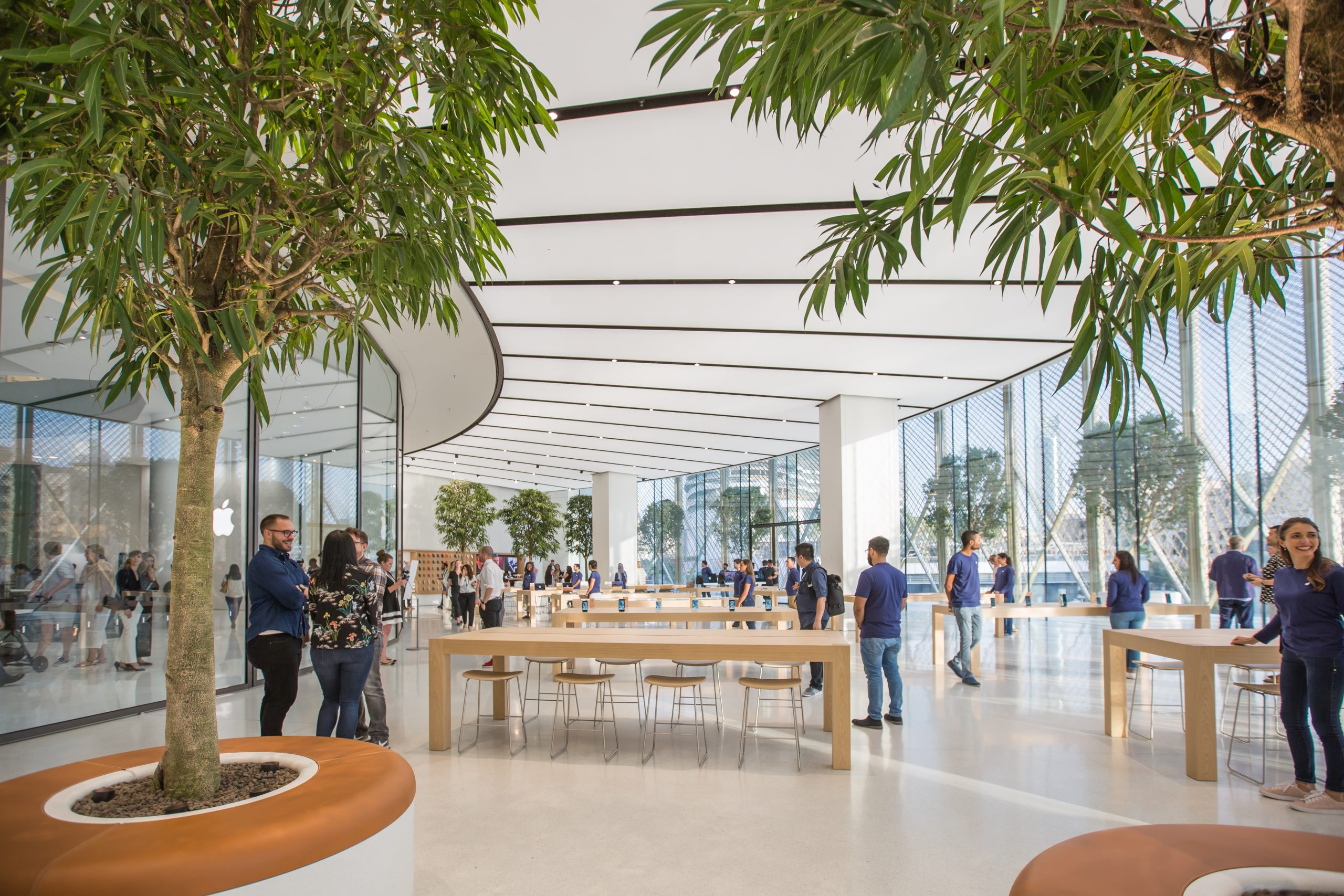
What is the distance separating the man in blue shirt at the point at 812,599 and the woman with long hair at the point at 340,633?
159 inches

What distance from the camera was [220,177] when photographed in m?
2.20

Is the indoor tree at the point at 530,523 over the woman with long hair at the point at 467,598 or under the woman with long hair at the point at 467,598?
over

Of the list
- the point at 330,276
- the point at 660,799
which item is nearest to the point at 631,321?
the point at 660,799

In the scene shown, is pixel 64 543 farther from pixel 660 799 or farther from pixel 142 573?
pixel 660 799

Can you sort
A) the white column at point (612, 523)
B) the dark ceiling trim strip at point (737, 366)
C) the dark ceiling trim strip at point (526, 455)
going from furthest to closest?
the white column at point (612, 523)
the dark ceiling trim strip at point (526, 455)
the dark ceiling trim strip at point (737, 366)

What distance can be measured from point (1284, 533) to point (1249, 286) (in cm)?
342

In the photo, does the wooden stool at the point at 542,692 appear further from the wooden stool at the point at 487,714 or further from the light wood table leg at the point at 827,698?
the light wood table leg at the point at 827,698

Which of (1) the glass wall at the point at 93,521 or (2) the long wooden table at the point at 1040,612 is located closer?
(1) the glass wall at the point at 93,521

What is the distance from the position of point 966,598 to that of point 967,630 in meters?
0.35

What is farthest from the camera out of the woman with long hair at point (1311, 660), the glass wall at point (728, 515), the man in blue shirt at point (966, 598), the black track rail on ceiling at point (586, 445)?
the glass wall at point (728, 515)

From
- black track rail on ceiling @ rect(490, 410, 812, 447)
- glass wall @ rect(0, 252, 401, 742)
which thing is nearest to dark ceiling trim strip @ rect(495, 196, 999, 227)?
glass wall @ rect(0, 252, 401, 742)

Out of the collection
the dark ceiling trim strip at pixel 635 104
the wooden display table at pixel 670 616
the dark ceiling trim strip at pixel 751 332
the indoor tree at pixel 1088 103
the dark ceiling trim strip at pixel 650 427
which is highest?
the dark ceiling trim strip at pixel 635 104

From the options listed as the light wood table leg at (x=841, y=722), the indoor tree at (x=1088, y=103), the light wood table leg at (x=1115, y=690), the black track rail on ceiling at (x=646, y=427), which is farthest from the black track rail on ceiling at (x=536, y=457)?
the indoor tree at (x=1088, y=103)

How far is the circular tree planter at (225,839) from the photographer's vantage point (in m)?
1.92
